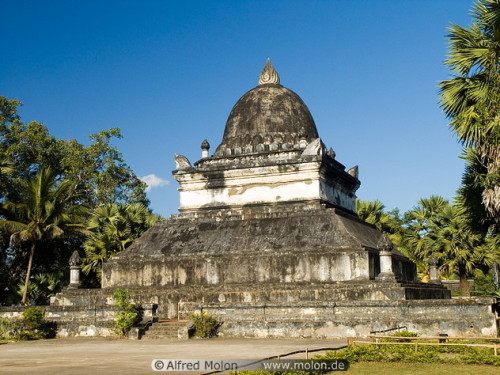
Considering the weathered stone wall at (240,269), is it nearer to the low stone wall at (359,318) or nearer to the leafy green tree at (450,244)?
the low stone wall at (359,318)

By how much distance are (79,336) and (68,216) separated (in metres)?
10.2

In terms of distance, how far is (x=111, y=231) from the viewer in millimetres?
29750

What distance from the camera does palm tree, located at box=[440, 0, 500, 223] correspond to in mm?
16047

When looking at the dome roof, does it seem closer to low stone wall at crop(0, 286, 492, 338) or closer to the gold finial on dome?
the gold finial on dome

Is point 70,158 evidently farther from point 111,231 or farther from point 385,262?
point 385,262

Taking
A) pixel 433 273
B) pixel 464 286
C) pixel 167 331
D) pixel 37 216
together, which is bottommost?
pixel 167 331

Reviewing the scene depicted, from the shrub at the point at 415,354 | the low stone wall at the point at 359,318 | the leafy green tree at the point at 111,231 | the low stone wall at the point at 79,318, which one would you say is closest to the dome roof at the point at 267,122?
the leafy green tree at the point at 111,231

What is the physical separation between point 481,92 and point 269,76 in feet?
45.7

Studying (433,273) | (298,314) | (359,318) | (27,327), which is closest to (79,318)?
(27,327)

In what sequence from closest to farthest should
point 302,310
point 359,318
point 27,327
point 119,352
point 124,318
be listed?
point 119,352 < point 359,318 < point 302,310 < point 124,318 < point 27,327

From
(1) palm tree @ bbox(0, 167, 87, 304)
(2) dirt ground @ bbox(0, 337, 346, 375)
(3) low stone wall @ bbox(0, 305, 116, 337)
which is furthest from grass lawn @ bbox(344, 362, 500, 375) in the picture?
(1) palm tree @ bbox(0, 167, 87, 304)

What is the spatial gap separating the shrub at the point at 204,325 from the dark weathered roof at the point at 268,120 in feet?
30.9

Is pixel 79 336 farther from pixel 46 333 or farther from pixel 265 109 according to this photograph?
pixel 265 109

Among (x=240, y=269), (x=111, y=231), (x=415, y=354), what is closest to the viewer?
(x=415, y=354)
